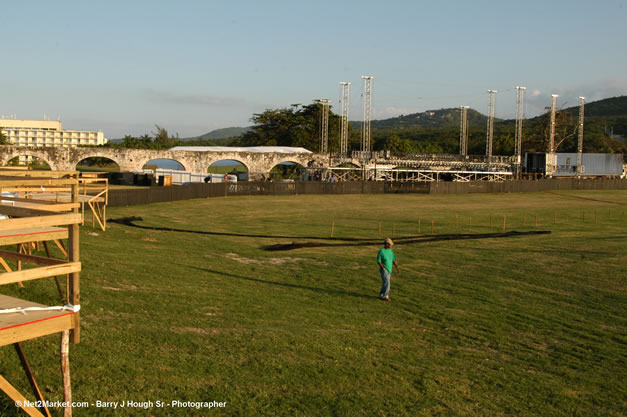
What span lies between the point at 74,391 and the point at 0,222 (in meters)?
2.97

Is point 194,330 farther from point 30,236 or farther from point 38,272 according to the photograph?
point 38,272

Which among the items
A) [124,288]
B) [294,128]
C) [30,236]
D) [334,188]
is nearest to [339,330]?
[124,288]

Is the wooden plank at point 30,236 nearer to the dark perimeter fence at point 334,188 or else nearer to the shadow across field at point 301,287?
the shadow across field at point 301,287

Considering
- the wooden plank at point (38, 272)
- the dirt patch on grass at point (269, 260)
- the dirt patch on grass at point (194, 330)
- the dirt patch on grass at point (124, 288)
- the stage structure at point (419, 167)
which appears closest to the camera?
→ the wooden plank at point (38, 272)

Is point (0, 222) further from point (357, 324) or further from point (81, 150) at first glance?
point (81, 150)

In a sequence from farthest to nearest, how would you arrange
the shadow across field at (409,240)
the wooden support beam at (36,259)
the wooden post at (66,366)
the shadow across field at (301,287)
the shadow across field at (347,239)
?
the shadow across field at (347,239) → the shadow across field at (409,240) → the shadow across field at (301,287) → the wooden support beam at (36,259) → the wooden post at (66,366)

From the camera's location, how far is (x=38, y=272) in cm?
583

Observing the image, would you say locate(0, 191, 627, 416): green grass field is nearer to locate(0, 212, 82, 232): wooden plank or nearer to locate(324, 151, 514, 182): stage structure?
locate(0, 212, 82, 232): wooden plank

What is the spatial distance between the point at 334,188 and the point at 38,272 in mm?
55218

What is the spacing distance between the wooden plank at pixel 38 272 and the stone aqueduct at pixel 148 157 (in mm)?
70360

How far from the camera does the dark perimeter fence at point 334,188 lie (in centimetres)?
4353

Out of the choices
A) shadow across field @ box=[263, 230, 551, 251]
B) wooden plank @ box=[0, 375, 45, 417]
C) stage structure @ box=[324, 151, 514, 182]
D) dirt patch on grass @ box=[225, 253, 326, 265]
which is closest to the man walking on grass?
dirt patch on grass @ box=[225, 253, 326, 265]

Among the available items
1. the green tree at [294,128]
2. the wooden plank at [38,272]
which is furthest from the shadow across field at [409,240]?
the green tree at [294,128]

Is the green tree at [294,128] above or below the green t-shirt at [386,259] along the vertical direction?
above
